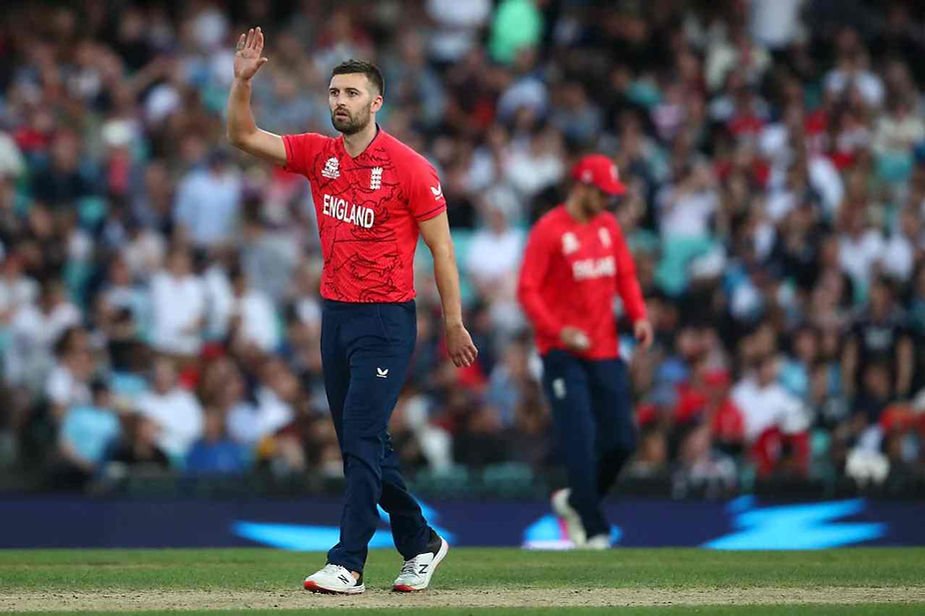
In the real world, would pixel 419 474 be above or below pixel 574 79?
below

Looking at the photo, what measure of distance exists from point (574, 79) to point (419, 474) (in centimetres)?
681

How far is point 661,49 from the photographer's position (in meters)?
18.9

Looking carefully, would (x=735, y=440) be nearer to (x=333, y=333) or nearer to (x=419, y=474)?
(x=419, y=474)

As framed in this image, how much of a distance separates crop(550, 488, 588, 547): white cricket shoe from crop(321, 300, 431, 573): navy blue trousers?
9.66 ft

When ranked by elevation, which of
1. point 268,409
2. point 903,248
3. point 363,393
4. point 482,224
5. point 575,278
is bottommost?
point 363,393

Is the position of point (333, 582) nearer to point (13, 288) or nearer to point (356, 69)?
point (356, 69)

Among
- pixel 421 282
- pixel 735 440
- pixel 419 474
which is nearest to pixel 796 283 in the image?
pixel 735 440

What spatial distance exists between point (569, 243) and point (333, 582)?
363cm

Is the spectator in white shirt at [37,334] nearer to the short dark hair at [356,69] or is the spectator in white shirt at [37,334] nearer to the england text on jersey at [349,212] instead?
the england text on jersey at [349,212]

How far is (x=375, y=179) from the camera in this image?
7672 millimetres

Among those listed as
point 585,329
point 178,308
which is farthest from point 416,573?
point 178,308

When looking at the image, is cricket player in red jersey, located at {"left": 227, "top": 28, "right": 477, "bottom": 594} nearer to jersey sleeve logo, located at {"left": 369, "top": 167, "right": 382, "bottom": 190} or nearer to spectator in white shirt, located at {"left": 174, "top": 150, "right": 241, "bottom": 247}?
jersey sleeve logo, located at {"left": 369, "top": 167, "right": 382, "bottom": 190}

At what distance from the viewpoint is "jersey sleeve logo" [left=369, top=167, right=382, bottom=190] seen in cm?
766

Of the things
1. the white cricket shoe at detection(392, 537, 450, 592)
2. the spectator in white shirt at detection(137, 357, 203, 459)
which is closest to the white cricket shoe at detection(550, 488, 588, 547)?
the white cricket shoe at detection(392, 537, 450, 592)
